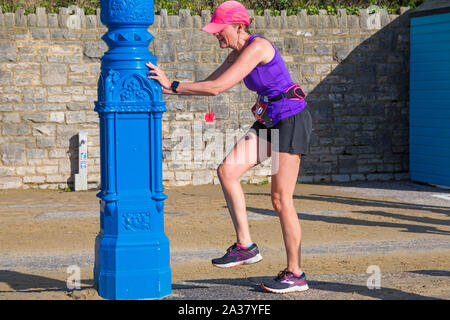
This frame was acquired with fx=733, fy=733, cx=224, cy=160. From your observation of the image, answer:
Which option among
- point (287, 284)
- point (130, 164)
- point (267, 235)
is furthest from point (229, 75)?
point (267, 235)

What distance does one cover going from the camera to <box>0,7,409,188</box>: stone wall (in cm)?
1184

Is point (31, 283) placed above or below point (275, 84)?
below

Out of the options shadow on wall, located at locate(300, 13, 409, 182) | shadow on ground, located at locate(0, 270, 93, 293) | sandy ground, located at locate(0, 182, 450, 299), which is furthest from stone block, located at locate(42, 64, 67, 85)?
shadow on ground, located at locate(0, 270, 93, 293)

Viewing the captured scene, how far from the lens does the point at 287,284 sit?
4934 mm

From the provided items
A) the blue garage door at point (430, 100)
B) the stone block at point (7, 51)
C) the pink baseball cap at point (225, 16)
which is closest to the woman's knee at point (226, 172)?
the pink baseball cap at point (225, 16)

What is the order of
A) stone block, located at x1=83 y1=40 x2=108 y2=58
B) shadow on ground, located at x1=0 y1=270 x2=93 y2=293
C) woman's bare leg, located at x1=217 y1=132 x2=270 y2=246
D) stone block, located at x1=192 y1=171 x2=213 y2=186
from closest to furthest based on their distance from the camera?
woman's bare leg, located at x1=217 y1=132 x2=270 y2=246 < shadow on ground, located at x1=0 y1=270 x2=93 y2=293 < stone block, located at x1=83 y1=40 x2=108 y2=58 < stone block, located at x1=192 y1=171 x2=213 y2=186

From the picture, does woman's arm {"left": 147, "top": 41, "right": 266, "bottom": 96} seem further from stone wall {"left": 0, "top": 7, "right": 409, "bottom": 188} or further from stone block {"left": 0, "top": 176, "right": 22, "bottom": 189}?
stone block {"left": 0, "top": 176, "right": 22, "bottom": 189}

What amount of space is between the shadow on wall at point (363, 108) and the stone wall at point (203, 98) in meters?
0.02

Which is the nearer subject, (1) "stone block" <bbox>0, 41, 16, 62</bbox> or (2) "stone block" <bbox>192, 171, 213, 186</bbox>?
(1) "stone block" <bbox>0, 41, 16, 62</bbox>

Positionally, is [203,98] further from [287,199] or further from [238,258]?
[287,199]

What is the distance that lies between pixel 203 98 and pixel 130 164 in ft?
25.1

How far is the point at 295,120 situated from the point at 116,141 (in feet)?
4.00

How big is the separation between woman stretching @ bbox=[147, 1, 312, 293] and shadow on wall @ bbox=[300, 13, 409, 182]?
786 centimetres

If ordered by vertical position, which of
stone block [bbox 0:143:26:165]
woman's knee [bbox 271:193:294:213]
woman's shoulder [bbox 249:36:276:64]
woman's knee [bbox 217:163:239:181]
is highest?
woman's shoulder [bbox 249:36:276:64]
